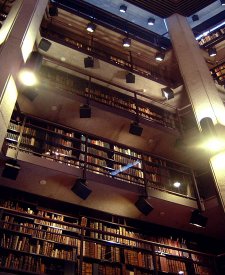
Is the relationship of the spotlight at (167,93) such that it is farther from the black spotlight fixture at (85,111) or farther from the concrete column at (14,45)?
the concrete column at (14,45)

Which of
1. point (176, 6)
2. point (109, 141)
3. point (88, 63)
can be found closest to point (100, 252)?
point (109, 141)

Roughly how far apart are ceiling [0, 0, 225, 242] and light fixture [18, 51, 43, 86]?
1147 millimetres

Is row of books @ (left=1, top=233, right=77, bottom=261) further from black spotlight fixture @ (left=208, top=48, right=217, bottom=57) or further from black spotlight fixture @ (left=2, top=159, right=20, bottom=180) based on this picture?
black spotlight fixture @ (left=208, top=48, right=217, bottom=57)

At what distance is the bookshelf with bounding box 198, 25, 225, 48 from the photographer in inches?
324

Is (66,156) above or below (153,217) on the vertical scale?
above

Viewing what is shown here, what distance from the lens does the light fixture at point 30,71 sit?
4117mm

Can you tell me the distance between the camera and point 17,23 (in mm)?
4562

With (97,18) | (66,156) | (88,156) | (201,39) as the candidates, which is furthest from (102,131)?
(201,39)

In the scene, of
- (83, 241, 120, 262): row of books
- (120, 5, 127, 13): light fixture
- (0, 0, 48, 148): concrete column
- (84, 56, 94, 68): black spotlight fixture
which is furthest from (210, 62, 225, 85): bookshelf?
(83, 241, 120, 262): row of books

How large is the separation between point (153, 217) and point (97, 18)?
5014 millimetres

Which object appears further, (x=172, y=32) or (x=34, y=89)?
(x=172, y=32)

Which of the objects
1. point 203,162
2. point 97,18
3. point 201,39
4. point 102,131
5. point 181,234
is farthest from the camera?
point 201,39

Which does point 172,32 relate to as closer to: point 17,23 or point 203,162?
point 203,162

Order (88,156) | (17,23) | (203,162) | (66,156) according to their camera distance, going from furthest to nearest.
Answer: (203,162)
(88,156)
(66,156)
(17,23)
